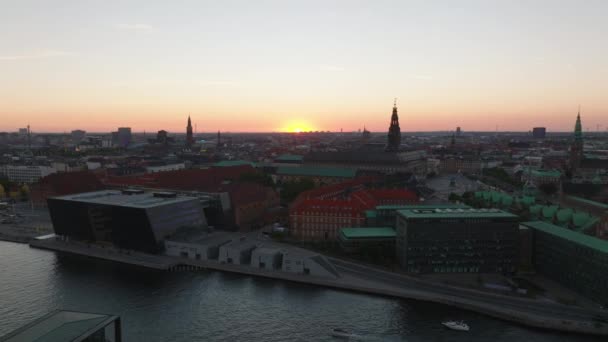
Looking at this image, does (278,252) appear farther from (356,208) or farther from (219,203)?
(219,203)

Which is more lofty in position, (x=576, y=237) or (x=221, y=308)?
(x=576, y=237)

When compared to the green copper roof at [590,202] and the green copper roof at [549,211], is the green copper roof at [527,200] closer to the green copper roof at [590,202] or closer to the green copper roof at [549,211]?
the green copper roof at [590,202]

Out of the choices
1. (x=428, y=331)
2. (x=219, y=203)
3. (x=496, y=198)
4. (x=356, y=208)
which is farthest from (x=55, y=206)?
(x=496, y=198)

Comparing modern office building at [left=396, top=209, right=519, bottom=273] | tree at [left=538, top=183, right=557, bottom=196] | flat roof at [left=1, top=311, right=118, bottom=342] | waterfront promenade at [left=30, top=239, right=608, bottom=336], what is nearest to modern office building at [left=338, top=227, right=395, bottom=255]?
waterfront promenade at [left=30, top=239, right=608, bottom=336]

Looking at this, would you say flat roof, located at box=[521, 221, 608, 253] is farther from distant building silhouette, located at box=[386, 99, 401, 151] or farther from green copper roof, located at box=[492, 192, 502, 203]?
distant building silhouette, located at box=[386, 99, 401, 151]

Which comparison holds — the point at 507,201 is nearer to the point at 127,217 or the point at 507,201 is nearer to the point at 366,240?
the point at 366,240

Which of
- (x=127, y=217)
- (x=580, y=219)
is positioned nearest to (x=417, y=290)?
(x=580, y=219)

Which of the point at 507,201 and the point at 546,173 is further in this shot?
the point at 546,173
